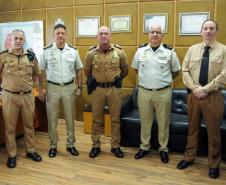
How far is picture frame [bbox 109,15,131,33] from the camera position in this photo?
4.54 m

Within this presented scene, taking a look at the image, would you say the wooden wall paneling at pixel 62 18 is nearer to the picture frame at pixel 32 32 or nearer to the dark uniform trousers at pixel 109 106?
the picture frame at pixel 32 32

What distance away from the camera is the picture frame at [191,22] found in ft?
13.4

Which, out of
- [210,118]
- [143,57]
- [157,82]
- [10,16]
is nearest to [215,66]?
[210,118]

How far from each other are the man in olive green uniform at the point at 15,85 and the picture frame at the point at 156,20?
6.22 feet

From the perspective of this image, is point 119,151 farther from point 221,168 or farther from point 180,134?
point 221,168

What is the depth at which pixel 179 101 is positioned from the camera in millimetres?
4160

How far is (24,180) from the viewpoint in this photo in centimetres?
300

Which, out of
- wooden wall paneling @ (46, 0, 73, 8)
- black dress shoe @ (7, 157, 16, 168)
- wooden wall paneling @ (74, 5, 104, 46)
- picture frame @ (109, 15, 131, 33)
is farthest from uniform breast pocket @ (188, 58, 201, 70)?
wooden wall paneling @ (46, 0, 73, 8)

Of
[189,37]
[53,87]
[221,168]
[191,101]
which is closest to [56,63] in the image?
[53,87]

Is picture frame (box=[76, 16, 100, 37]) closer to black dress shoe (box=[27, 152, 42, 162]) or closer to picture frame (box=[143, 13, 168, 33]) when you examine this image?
picture frame (box=[143, 13, 168, 33])

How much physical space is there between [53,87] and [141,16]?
1.87 m

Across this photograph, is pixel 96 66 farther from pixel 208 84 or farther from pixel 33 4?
pixel 33 4

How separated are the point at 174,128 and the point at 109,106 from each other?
0.88m

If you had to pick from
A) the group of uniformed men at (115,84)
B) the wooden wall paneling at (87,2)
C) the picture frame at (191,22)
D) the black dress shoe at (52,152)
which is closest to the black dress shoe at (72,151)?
the group of uniformed men at (115,84)
